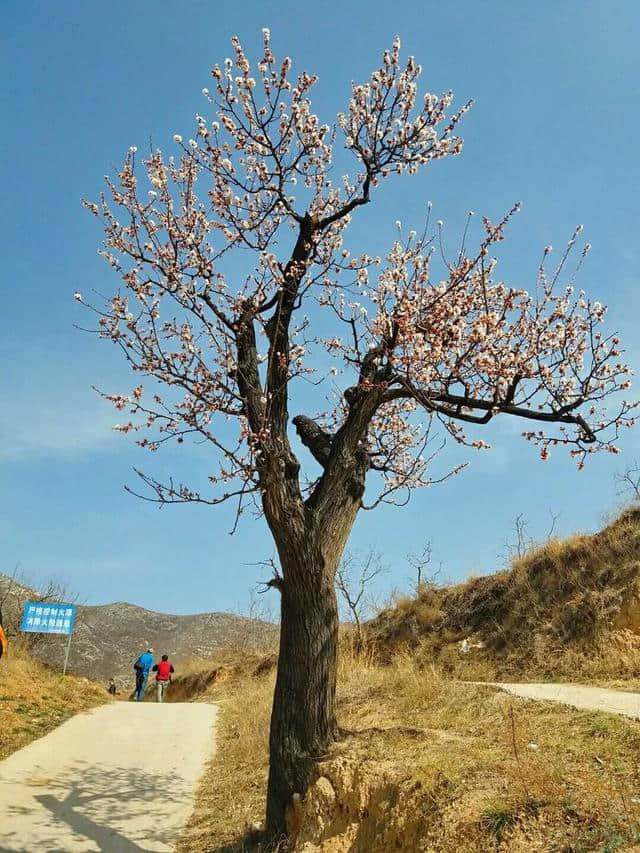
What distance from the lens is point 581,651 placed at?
1263 centimetres

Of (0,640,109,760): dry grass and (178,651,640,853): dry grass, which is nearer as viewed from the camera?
(178,651,640,853): dry grass

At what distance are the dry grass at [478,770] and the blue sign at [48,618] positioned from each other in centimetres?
1269

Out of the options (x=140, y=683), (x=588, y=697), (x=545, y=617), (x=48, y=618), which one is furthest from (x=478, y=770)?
(x=48, y=618)

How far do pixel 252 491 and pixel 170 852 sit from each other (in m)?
3.52

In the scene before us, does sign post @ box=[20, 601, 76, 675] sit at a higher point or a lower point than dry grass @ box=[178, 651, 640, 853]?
higher

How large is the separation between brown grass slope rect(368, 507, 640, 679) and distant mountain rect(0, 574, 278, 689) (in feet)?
39.2

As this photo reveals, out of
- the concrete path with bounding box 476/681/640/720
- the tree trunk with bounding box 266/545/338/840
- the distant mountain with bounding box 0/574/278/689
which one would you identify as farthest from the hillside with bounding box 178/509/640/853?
the distant mountain with bounding box 0/574/278/689

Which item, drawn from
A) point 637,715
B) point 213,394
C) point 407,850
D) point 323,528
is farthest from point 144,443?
point 637,715

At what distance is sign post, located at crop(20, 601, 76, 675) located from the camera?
2064 centimetres

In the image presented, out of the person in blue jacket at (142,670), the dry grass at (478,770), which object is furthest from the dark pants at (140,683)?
the dry grass at (478,770)

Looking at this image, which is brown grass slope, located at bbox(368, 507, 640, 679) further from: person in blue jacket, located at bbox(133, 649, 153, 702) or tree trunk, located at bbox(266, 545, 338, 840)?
person in blue jacket, located at bbox(133, 649, 153, 702)

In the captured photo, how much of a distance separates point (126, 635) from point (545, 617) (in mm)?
30311

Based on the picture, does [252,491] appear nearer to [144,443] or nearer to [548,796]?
[144,443]

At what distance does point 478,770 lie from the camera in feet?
16.0
